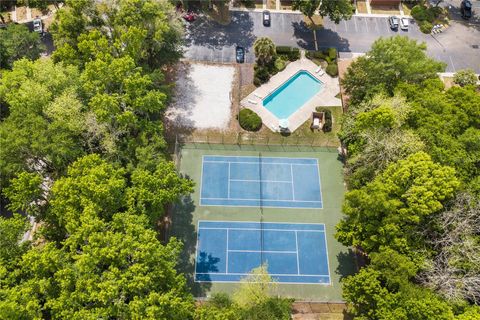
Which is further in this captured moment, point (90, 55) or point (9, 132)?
point (90, 55)

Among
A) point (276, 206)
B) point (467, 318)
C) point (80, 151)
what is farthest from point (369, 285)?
point (80, 151)

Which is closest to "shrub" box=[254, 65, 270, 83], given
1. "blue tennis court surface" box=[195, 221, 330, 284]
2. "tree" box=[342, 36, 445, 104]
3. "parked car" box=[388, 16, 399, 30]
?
"tree" box=[342, 36, 445, 104]

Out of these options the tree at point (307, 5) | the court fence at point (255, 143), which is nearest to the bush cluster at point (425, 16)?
the tree at point (307, 5)

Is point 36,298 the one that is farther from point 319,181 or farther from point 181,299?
point 319,181

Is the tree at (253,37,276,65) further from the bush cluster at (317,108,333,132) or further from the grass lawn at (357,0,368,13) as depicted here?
the grass lawn at (357,0,368,13)

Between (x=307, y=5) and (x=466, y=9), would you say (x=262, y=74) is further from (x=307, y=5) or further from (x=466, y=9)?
(x=466, y=9)

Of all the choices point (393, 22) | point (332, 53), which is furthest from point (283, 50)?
point (393, 22)

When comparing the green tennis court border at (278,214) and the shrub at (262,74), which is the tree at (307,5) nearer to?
the shrub at (262,74)
